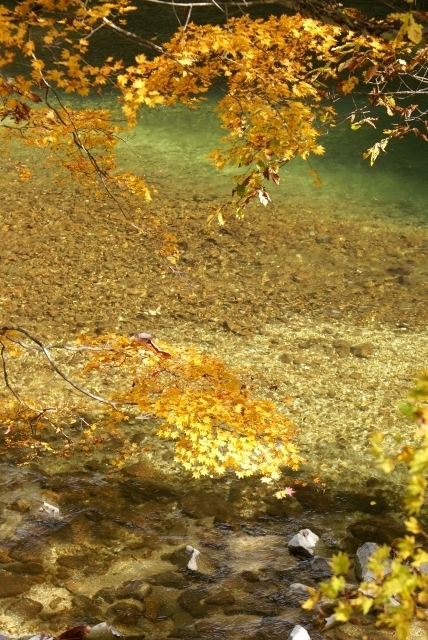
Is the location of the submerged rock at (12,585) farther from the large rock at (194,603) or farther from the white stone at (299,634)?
the white stone at (299,634)

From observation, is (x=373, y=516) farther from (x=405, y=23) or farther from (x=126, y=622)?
(x=405, y=23)

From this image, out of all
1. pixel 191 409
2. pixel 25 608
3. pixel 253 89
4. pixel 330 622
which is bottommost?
pixel 25 608

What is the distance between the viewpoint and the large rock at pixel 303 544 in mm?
4559

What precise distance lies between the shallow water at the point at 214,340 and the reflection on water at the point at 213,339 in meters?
0.01

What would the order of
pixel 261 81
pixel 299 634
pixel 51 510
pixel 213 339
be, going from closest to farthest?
pixel 299 634, pixel 261 81, pixel 51 510, pixel 213 339

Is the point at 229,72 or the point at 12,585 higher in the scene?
the point at 229,72

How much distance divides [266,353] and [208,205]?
9.55 ft

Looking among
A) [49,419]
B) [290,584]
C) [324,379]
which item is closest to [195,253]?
[324,379]

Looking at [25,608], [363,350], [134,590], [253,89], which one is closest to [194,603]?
[134,590]

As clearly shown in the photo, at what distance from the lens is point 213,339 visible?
692 centimetres

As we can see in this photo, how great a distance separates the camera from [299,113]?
4.01 metres

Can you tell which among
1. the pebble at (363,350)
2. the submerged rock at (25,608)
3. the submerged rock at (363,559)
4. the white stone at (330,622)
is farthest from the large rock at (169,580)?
the pebble at (363,350)

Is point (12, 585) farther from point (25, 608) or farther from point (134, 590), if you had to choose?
point (134, 590)

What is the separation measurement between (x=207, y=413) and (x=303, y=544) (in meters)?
0.97
